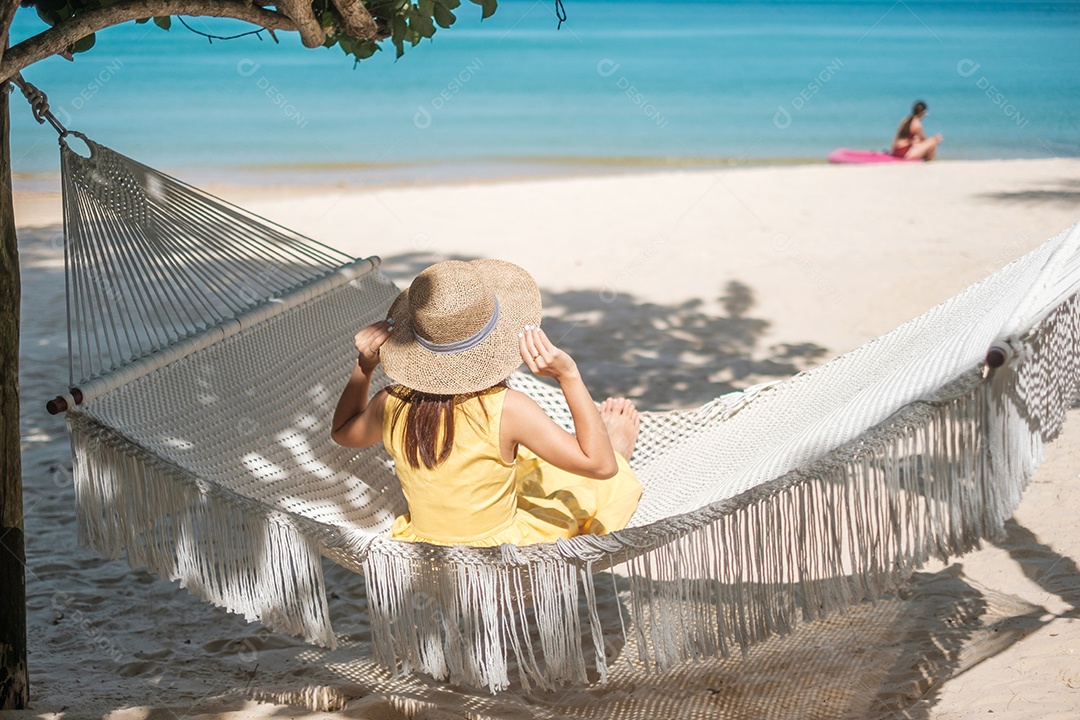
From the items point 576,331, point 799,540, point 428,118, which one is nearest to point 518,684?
point 799,540

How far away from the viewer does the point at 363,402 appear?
71.0 inches

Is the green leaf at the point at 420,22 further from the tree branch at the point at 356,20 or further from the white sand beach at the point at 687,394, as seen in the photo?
the white sand beach at the point at 687,394

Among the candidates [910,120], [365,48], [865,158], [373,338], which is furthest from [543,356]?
[865,158]

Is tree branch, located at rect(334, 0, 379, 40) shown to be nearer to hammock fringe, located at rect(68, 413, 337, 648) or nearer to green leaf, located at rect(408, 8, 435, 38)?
green leaf, located at rect(408, 8, 435, 38)

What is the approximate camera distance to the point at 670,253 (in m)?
5.12

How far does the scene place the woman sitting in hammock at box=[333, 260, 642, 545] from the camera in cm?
156

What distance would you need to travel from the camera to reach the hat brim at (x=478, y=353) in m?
1.57

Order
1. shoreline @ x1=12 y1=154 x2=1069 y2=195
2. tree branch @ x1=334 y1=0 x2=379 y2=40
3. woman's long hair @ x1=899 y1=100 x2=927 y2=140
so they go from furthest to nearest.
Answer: shoreline @ x1=12 y1=154 x2=1069 y2=195, woman's long hair @ x1=899 y1=100 x2=927 y2=140, tree branch @ x1=334 y1=0 x2=379 y2=40

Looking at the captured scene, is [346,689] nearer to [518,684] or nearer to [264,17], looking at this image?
[518,684]

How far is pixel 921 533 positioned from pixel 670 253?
3.73 m

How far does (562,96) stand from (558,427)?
13262 mm

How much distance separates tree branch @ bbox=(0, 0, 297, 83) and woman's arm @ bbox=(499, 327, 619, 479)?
29.3 inches

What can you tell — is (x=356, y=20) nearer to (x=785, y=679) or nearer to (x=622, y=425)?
(x=622, y=425)

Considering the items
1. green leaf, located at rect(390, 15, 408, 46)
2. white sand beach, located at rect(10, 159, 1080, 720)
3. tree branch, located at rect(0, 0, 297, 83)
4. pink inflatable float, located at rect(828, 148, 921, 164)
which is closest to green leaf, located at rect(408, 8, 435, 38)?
green leaf, located at rect(390, 15, 408, 46)
